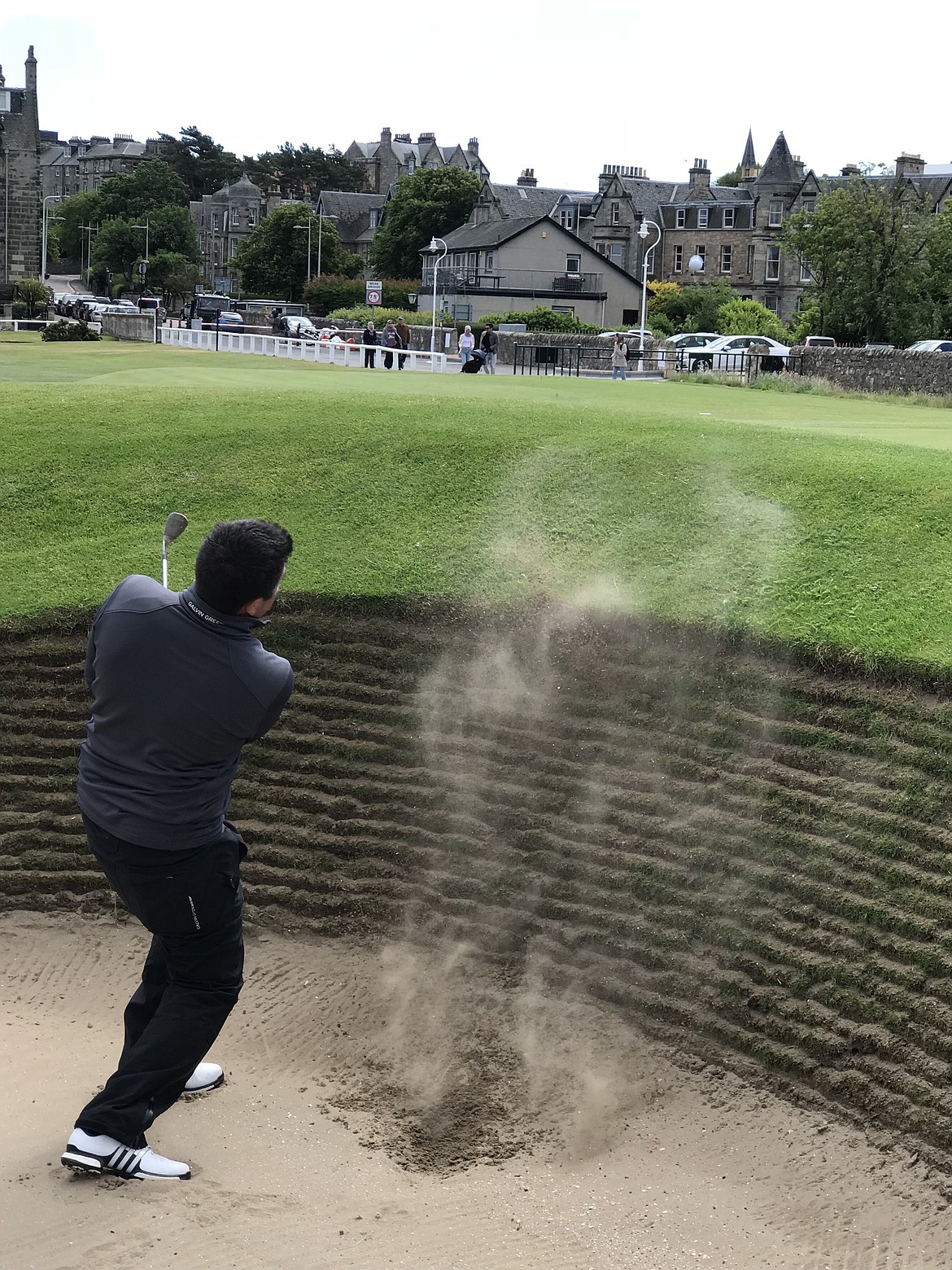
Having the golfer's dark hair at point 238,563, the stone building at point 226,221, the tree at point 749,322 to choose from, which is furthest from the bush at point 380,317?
the stone building at point 226,221

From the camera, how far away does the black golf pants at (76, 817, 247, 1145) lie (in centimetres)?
543

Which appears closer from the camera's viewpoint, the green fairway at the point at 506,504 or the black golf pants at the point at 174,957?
the black golf pants at the point at 174,957

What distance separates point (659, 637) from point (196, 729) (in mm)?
4967

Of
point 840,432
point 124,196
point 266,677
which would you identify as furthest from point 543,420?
point 124,196

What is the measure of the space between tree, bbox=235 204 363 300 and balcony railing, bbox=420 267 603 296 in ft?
80.1

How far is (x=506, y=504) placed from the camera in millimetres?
11922

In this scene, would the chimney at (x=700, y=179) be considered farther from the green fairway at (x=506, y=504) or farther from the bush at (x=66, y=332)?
the green fairway at (x=506, y=504)

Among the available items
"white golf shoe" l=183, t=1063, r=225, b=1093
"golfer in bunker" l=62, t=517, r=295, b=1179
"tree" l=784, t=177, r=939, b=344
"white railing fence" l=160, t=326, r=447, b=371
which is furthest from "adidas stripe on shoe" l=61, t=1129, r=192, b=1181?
"tree" l=784, t=177, r=939, b=344

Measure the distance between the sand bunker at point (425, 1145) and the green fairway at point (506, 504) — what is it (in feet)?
10.6

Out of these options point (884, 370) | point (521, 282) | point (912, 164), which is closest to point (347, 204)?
point (521, 282)

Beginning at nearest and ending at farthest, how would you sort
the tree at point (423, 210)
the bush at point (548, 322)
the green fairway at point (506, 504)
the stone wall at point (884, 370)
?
the green fairway at point (506, 504)
the stone wall at point (884, 370)
the bush at point (548, 322)
the tree at point (423, 210)

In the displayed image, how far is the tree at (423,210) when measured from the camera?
10081cm

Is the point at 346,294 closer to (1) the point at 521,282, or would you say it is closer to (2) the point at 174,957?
(1) the point at 521,282

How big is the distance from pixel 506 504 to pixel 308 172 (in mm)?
163352
